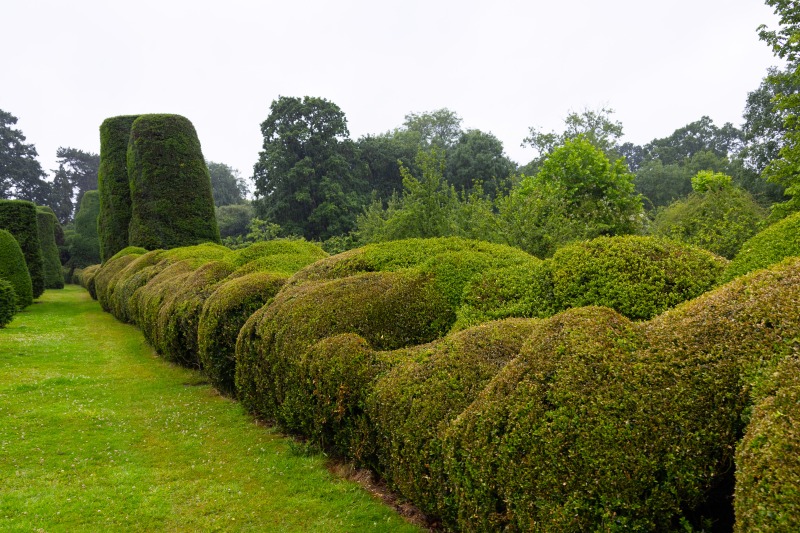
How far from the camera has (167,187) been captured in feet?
70.4

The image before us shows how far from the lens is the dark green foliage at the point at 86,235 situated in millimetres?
39531

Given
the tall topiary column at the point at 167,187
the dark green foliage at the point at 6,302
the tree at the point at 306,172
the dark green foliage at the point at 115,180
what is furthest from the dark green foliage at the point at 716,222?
the dark green foliage at the point at 115,180

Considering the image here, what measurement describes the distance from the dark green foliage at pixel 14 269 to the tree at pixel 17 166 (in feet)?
153

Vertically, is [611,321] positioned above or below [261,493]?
above

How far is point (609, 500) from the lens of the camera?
2.29 metres

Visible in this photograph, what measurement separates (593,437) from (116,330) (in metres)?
15.9

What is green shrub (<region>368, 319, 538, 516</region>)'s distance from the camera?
3256 millimetres

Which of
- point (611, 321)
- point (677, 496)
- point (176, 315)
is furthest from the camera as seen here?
point (176, 315)

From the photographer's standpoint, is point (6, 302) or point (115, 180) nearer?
point (6, 302)

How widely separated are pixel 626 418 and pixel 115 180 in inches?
1053

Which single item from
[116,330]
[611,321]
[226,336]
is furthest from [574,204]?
[116,330]

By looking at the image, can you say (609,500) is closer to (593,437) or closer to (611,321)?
(593,437)

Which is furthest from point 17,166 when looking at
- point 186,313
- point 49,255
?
point 186,313

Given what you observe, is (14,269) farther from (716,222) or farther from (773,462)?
(716,222)
